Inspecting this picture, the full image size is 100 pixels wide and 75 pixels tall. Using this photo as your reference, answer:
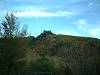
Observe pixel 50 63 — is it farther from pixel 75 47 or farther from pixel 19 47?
pixel 75 47

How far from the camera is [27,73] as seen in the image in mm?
38688

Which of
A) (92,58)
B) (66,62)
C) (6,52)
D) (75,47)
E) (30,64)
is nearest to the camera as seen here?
(6,52)

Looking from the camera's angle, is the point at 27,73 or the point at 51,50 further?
the point at 51,50

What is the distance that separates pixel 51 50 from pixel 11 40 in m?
22.0

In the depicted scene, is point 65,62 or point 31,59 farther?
point 65,62

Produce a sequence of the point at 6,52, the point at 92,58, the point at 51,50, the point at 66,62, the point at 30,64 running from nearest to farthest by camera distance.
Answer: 1. the point at 6,52
2. the point at 30,64
3. the point at 66,62
4. the point at 92,58
5. the point at 51,50

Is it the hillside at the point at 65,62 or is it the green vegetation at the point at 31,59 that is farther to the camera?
the hillside at the point at 65,62

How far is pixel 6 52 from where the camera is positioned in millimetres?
37594

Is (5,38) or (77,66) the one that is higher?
(5,38)

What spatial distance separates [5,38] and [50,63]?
7309 mm

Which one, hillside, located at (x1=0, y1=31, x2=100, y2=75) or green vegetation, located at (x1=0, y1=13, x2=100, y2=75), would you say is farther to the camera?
hillside, located at (x1=0, y1=31, x2=100, y2=75)

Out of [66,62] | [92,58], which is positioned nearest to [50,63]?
[66,62]

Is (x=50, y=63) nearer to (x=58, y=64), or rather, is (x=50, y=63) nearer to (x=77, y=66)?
(x=58, y=64)

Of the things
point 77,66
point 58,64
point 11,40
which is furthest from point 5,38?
point 77,66
